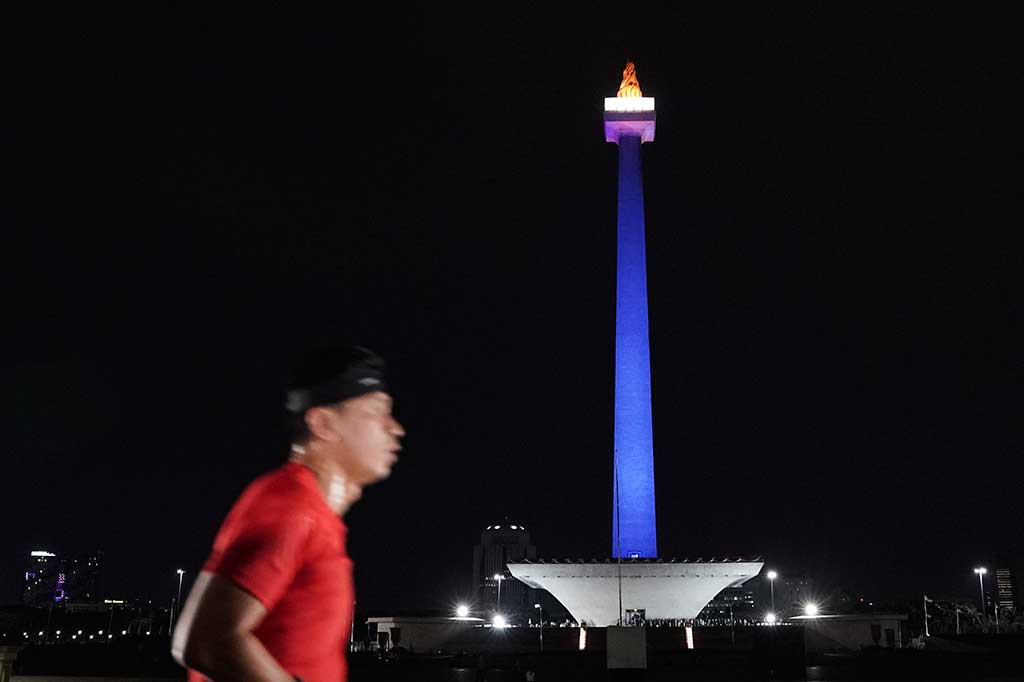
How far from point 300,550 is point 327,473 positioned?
40cm

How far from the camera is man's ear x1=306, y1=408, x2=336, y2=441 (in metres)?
2.79

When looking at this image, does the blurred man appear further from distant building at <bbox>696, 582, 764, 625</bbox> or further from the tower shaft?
distant building at <bbox>696, 582, 764, 625</bbox>

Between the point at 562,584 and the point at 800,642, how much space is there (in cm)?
3372

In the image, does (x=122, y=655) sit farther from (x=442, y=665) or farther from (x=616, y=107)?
(x=616, y=107)

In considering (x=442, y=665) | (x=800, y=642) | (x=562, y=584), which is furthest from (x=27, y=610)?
(x=800, y=642)

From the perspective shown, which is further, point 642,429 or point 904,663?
point 642,429

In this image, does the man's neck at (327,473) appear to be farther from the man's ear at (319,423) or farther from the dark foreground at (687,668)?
the dark foreground at (687,668)

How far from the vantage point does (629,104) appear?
69.8m

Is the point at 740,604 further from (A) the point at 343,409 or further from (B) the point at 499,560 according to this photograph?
(A) the point at 343,409

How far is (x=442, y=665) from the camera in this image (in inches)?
1018

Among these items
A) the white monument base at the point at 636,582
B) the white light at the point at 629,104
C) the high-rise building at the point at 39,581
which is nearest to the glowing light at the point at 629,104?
the white light at the point at 629,104

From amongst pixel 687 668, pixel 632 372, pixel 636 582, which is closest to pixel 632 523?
pixel 636 582

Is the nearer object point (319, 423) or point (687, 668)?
point (319, 423)

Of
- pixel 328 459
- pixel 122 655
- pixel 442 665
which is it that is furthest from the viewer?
pixel 122 655
